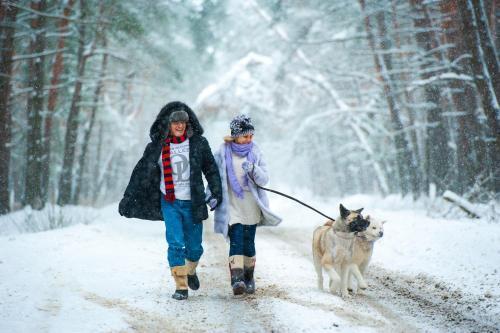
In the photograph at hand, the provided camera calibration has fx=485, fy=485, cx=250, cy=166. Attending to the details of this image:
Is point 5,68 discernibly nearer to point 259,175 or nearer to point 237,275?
point 259,175

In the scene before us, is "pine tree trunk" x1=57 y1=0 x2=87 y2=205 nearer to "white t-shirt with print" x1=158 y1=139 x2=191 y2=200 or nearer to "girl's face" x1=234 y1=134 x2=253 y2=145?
"white t-shirt with print" x1=158 y1=139 x2=191 y2=200

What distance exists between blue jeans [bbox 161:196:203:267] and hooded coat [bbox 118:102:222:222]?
0.55 feet

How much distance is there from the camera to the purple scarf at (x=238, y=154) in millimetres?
6281

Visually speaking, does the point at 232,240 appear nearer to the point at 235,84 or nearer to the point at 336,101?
the point at 336,101

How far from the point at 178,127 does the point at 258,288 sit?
2.37 metres

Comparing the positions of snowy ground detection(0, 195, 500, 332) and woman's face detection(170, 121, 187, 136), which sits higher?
woman's face detection(170, 121, 187, 136)

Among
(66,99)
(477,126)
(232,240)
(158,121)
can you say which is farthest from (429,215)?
(66,99)

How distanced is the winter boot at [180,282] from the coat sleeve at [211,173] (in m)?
0.98

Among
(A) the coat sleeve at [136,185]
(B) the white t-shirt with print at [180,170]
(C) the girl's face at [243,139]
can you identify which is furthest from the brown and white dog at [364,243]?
(A) the coat sleeve at [136,185]

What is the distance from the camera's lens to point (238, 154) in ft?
20.8

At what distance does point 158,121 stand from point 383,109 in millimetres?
16367

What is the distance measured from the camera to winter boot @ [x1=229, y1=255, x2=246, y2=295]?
19.5ft

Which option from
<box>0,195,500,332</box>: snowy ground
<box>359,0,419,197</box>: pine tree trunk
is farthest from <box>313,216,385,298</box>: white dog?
<box>359,0,419,197</box>: pine tree trunk

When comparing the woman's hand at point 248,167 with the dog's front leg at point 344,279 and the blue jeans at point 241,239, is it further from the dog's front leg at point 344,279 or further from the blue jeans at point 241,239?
the dog's front leg at point 344,279
